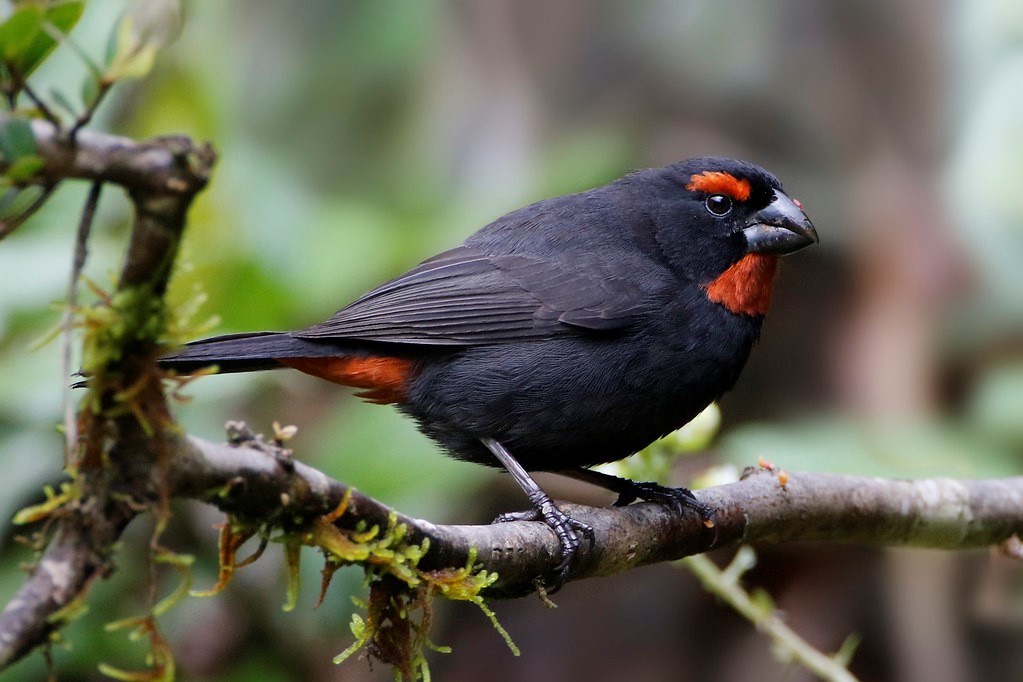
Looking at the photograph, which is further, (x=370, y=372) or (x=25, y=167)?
(x=370, y=372)

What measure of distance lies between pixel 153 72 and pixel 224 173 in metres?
0.94

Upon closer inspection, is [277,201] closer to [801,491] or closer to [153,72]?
[153,72]

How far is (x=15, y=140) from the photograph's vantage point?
1335 mm

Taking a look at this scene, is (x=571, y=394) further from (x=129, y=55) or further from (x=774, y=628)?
(x=129, y=55)

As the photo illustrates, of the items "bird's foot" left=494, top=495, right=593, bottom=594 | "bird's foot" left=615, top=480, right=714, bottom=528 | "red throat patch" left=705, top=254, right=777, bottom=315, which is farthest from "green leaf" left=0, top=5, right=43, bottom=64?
"red throat patch" left=705, top=254, right=777, bottom=315

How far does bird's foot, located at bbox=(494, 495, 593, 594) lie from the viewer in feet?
8.80

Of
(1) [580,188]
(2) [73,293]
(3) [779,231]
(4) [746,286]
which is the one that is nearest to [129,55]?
(2) [73,293]

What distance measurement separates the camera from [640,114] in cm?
748

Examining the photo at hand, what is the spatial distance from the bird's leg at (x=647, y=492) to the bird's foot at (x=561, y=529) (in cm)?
40

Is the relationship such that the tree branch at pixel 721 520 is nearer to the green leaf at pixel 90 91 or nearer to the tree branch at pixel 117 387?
the tree branch at pixel 117 387

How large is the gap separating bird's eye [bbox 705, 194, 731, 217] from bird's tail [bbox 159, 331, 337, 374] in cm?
131

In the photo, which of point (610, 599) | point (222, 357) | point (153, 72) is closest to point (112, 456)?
point (222, 357)

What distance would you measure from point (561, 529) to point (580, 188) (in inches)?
139

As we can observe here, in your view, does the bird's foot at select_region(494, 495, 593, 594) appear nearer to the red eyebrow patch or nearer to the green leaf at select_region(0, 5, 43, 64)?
the red eyebrow patch
